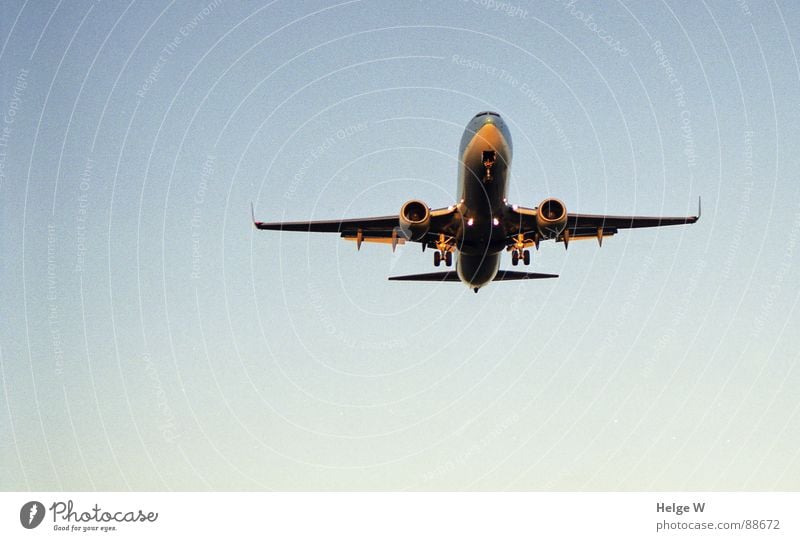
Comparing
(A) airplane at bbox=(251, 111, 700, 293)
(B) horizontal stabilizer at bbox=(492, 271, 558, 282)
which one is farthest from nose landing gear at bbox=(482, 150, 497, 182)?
(B) horizontal stabilizer at bbox=(492, 271, 558, 282)

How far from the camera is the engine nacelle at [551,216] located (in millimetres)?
19328

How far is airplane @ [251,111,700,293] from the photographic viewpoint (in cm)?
1905

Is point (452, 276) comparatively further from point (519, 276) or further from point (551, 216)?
point (551, 216)
